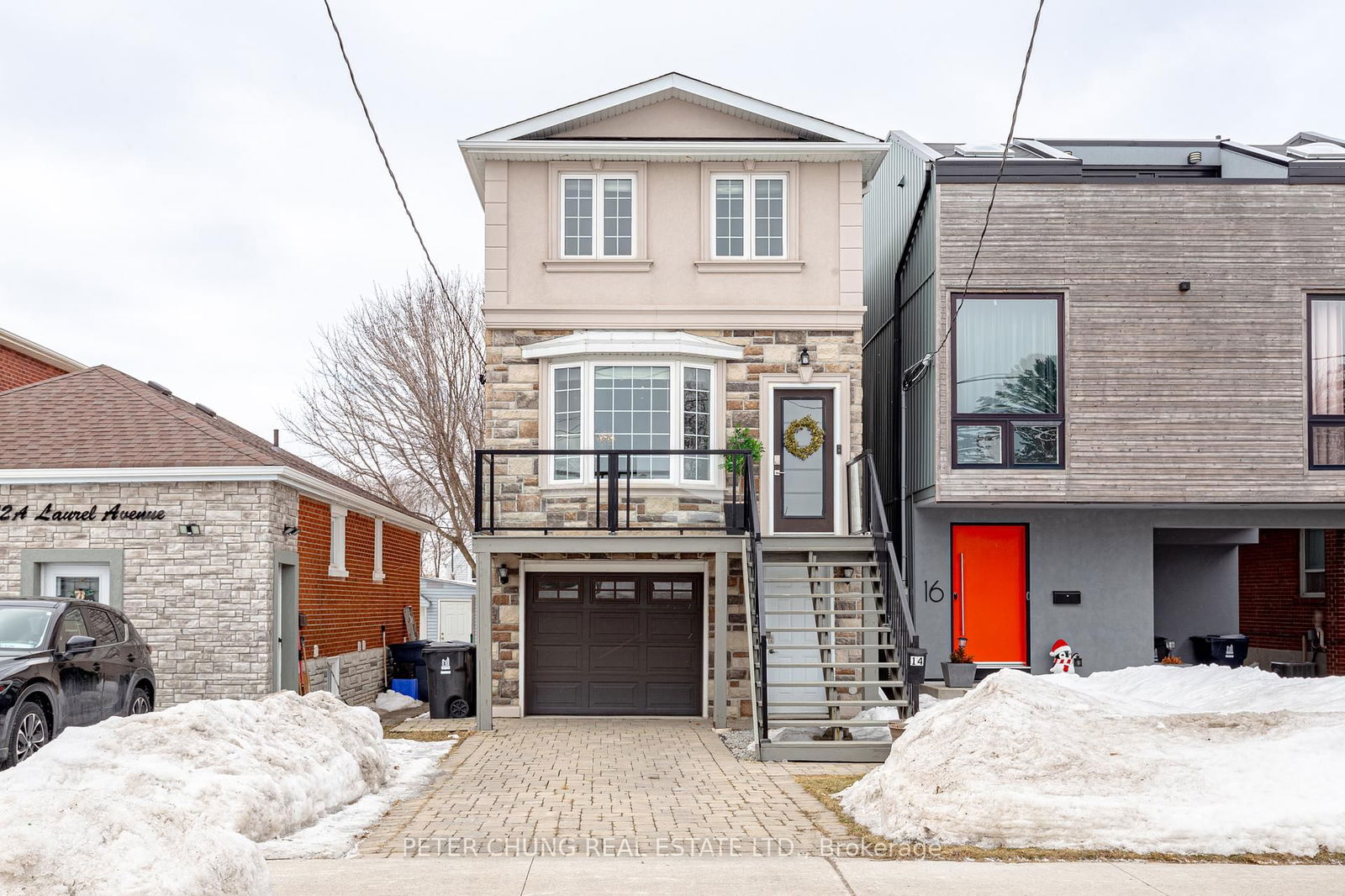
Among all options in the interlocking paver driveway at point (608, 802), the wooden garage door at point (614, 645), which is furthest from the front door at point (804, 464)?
the interlocking paver driveway at point (608, 802)

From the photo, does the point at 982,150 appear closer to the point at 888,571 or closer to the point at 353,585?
the point at 888,571

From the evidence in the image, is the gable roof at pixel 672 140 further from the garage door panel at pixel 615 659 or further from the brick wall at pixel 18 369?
the brick wall at pixel 18 369

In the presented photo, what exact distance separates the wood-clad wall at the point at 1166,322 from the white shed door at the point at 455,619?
20687mm

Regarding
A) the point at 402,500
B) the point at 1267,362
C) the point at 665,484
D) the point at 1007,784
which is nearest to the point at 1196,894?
the point at 1007,784

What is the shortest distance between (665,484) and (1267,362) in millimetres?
7821

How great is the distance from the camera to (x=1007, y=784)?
7902mm

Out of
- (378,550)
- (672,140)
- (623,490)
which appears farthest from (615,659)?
(672,140)

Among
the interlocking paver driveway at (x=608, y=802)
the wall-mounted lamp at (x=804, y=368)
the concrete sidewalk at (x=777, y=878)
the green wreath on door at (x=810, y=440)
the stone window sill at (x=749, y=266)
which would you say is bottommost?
the interlocking paver driveway at (x=608, y=802)

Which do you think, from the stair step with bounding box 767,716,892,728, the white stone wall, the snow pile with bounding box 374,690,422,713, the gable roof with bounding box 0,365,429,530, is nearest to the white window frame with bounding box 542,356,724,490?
the gable roof with bounding box 0,365,429,530

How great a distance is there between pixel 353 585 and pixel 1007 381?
9941 millimetres

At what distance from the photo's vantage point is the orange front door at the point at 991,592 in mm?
16453

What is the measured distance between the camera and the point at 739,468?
15.1 m

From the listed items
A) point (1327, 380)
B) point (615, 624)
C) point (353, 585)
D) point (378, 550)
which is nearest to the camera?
point (1327, 380)

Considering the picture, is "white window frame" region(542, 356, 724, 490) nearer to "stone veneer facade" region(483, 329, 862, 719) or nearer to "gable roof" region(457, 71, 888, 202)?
"stone veneer facade" region(483, 329, 862, 719)
